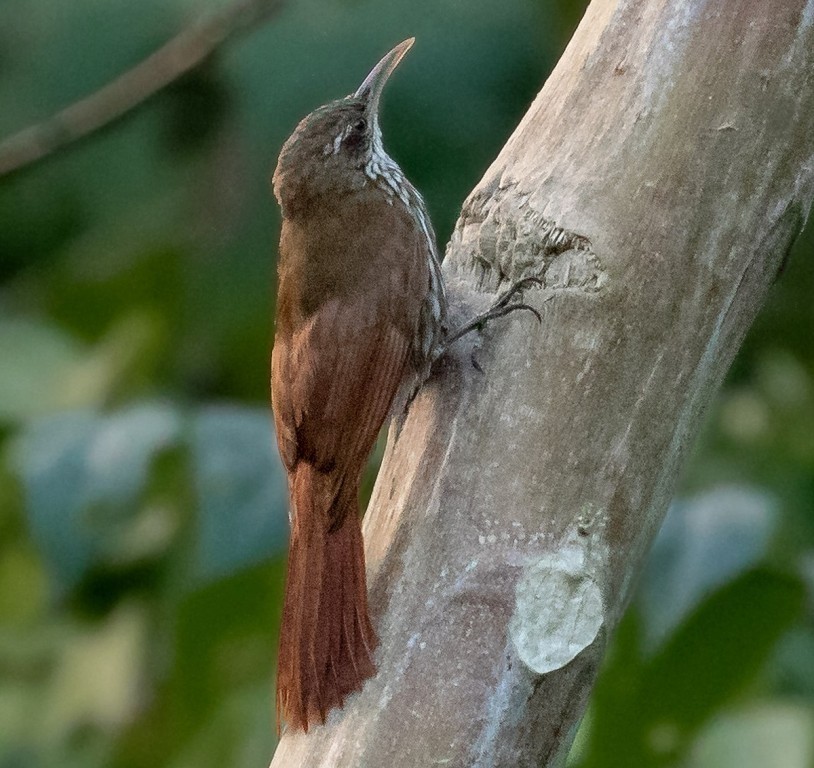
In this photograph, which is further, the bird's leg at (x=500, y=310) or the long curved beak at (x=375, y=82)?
the long curved beak at (x=375, y=82)

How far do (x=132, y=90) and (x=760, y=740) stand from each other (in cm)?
181

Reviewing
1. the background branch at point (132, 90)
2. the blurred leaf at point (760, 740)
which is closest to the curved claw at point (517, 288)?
the blurred leaf at point (760, 740)

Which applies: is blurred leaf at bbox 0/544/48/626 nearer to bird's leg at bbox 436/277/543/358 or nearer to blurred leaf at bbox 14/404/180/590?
blurred leaf at bbox 14/404/180/590

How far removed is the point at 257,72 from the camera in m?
3.17

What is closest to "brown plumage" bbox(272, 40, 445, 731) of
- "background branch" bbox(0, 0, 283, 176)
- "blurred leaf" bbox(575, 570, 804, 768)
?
"background branch" bbox(0, 0, 283, 176)

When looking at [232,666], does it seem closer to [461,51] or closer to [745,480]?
[745,480]

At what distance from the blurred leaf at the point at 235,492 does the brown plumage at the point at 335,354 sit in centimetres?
31

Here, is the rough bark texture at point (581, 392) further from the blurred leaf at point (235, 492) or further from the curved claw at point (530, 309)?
the blurred leaf at point (235, 492)

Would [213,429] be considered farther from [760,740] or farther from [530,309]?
[760,740]

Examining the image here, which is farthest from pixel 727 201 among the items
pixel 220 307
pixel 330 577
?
pixel 220 307

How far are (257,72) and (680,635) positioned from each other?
1741mm

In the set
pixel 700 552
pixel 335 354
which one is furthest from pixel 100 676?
pixel 700 552

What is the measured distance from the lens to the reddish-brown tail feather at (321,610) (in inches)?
62.0

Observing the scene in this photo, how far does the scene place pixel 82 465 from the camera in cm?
217
